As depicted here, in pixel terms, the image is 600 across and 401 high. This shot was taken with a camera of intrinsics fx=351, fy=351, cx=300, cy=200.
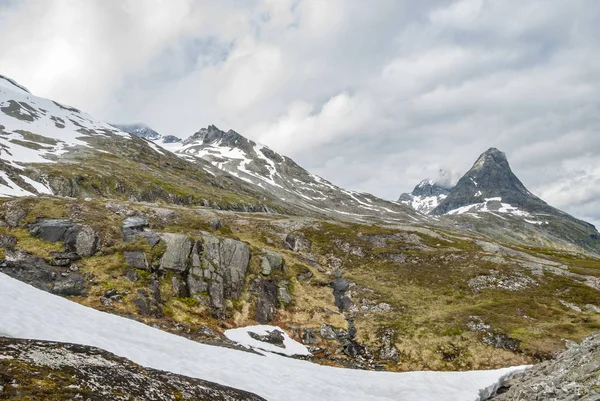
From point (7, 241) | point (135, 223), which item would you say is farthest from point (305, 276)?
point (7, 241)

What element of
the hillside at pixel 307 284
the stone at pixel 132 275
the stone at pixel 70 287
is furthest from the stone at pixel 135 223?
the stone at pixel 70 287

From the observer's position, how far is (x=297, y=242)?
236 feet

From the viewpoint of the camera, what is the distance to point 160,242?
5000 cm

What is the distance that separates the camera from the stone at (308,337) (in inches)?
1665

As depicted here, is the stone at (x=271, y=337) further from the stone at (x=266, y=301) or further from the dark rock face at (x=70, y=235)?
the dark rock face at (x=70, y=235)

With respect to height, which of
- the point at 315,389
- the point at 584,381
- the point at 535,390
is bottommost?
the point at 315,389

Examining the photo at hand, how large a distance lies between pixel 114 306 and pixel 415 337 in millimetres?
34675

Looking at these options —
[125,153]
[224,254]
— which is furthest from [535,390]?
[125,153]

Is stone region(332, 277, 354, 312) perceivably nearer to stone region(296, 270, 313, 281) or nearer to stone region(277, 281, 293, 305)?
stone region(296, 270, 313, 281)

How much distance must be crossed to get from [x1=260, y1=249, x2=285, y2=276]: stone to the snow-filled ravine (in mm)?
24832

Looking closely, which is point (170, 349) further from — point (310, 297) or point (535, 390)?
point (310, 297)

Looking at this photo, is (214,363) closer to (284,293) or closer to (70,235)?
(284,293)

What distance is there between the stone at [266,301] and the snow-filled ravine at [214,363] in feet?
53.5

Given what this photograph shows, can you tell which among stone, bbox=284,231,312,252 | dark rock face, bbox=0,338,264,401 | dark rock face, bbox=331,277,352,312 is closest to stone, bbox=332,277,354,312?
dark rock face, bbox=331,277,352,312
